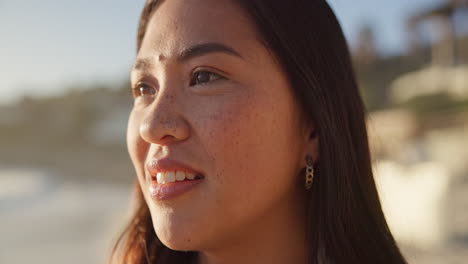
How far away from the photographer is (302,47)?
174 centimetres

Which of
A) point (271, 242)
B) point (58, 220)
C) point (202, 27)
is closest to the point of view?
point (202, 27)

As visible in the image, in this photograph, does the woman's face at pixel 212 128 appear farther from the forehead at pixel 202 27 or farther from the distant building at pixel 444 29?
the distant building at pixel 444 29

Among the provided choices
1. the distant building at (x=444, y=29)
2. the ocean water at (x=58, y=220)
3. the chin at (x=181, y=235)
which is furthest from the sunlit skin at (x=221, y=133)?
the distant building at (x=444, y=29)

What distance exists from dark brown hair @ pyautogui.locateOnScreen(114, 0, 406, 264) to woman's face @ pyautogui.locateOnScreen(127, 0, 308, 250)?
0.07 metres

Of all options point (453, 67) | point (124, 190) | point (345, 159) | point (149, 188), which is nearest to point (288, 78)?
point (345, 159)

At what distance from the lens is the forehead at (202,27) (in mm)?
1680

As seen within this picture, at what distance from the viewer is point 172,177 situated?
1.60m

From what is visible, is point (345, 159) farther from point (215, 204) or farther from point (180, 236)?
point (180, 236)

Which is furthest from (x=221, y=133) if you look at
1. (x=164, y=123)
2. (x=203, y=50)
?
(x=203, y=50)

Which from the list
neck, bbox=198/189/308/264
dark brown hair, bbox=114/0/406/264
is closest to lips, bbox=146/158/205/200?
neck, bbox=198/189/308/264

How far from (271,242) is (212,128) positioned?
534 millimetres

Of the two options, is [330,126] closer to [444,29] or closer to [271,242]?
[271,242]

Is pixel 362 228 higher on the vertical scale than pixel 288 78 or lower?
lower

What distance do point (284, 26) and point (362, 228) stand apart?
85 cm
